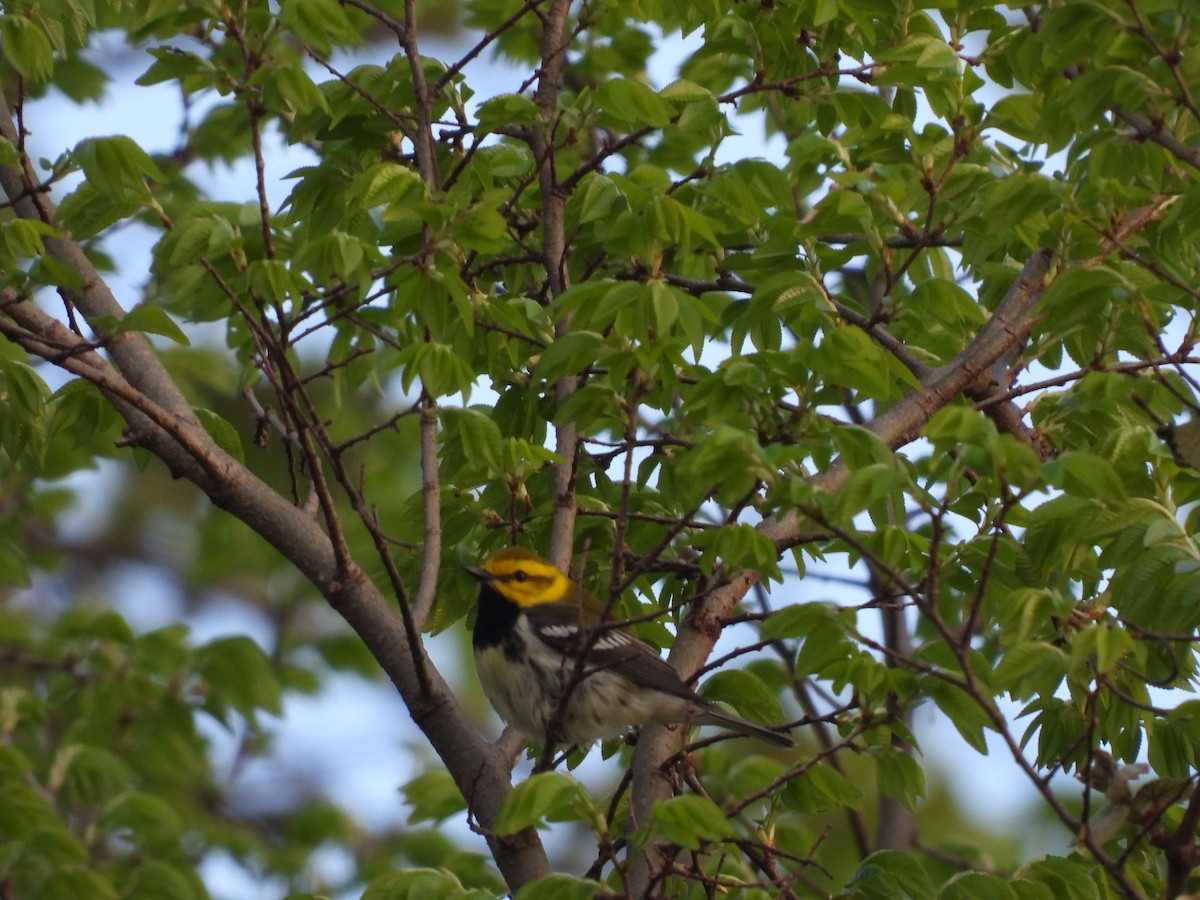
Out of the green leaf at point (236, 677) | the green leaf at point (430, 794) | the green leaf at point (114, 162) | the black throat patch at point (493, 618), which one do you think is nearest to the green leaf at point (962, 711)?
the black throat patch at point (493, 618)

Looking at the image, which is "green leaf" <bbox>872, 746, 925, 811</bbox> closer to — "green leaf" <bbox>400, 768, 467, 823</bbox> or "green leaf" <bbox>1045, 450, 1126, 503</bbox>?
"green leaf" <bbox>1045, 450, 1126, 503</bbox>

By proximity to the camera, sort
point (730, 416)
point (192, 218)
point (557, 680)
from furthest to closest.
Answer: point (557, 680), point (192, 218), point (730, 416)

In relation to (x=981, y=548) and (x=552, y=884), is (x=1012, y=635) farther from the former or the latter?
(x=552, y=884)

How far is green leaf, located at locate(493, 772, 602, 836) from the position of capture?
333cm

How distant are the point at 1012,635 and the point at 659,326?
3.98 ft

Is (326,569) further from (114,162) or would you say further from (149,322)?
(114,162)

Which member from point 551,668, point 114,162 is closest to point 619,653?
point 551,668

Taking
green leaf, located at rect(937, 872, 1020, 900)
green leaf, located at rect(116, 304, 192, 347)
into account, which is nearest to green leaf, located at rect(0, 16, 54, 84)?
green leaf, located at rect(116, 304, 192, 347)

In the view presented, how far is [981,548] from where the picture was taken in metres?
4.09

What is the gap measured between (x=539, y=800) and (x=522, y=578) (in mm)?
1979

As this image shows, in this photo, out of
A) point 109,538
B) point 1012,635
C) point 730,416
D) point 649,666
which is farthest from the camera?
point 109,538

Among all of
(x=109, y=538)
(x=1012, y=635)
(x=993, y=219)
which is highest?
(x=109, y=538)

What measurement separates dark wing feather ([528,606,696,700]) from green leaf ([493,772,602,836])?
1.64 ft

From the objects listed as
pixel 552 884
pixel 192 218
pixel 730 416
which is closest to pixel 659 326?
pixel 730 416
